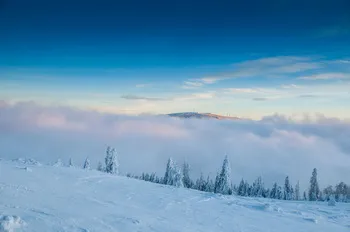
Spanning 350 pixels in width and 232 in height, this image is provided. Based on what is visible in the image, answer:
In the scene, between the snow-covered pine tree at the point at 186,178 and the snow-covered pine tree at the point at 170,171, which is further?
the snow-covered pine tree at the point at 186,178

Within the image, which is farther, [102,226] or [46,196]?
[46,196]

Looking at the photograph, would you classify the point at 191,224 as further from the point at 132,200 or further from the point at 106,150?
the point at 106,150

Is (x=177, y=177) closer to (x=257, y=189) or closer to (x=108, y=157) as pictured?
(x=108, y=157)

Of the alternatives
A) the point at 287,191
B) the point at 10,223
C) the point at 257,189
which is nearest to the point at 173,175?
the point at 287,191

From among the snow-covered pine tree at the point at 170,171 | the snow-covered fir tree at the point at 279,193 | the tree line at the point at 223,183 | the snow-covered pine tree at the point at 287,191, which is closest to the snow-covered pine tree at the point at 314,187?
the tree line at the point at 223,183

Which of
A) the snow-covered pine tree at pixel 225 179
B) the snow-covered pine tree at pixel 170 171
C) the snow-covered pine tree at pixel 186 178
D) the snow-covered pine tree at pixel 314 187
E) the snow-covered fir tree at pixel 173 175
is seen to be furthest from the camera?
the snow-covered pine tree at pixel 186 178

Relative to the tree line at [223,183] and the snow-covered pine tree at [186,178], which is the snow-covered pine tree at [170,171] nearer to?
the tree line at [223,183]

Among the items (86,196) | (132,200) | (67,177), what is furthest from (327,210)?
(67,177)

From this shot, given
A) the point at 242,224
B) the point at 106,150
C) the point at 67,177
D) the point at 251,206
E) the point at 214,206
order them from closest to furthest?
the point at 242,224
the point at 214,206
the point at 251,206
the point at 67,177
the point at 106,150

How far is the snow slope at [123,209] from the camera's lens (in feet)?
32.8

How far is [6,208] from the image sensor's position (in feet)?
33.0

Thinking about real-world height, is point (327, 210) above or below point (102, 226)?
above

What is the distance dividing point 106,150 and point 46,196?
60.4 meters

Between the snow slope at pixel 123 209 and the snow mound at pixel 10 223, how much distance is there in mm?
28
